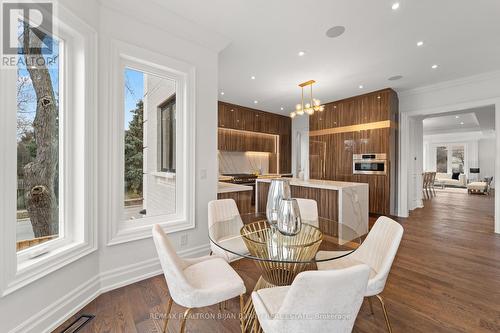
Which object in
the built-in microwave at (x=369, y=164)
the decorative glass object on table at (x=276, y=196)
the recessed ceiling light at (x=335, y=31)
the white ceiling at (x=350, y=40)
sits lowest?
the decorative glass object on table at (x=276, y=196)

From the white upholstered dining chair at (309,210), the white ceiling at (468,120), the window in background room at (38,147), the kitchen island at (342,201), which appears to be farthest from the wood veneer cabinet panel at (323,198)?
the white ceiling at (468,120)

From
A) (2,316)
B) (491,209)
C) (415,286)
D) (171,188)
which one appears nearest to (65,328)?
(2,316)

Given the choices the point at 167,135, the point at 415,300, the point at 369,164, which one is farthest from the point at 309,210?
the point at 369,164

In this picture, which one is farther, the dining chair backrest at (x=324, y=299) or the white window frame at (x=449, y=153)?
the white window frame at (x=449, y=153)

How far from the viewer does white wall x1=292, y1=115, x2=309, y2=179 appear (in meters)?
7.48

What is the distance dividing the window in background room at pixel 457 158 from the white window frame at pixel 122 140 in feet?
48.1

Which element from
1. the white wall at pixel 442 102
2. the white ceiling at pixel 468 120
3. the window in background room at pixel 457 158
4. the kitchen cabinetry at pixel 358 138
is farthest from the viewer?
the window in background room at pixel 457 158

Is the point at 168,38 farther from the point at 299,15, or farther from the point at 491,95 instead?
the point at 491,95

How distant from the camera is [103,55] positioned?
2068 millimetres

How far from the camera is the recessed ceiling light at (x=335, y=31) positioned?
2.65m

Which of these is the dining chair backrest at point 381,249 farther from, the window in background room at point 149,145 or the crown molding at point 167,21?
the crown molding at point 167,21

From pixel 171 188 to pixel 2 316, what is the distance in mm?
1610

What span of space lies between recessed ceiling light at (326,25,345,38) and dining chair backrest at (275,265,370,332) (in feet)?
9.16

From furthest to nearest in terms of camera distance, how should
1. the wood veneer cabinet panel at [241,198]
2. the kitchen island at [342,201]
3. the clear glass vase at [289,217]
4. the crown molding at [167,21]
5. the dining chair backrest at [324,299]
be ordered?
the kitchen island at [342,201] → the wood veneer cabinet panel at [241,198] → the crown molding at [167,21] → the clear glass vase at [289,217] → the dining chair backrest at [324,299]
